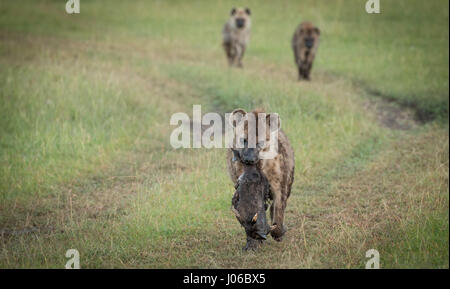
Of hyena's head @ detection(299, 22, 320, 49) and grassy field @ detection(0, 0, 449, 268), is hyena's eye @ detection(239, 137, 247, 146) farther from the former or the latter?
hyena's head @ detection(299, 22, 320, 49)

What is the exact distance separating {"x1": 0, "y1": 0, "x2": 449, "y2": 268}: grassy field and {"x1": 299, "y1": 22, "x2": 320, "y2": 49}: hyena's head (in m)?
0.71

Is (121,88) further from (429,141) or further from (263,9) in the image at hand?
(263,9)

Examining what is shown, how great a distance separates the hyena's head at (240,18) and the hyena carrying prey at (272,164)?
912cm

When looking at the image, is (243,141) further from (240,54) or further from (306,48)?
(240,54)

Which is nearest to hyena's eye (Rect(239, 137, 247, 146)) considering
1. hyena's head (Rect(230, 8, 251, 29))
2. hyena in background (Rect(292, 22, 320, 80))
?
hyena in background (Rect(292, 22, 320, 80))

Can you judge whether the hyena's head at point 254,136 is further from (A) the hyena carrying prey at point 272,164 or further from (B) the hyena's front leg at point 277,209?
(B) the hyena's front leg at point 277,209

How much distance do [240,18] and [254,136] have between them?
387 inches

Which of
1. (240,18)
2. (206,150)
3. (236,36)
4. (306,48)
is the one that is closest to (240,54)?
(236,36)

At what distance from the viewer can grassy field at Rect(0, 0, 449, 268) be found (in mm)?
5270

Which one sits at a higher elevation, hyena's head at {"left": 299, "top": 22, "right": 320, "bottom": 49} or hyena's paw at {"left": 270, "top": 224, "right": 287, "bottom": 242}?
hyena's head at {"left": 299, "top": 22, "right": 320, "bottom": 49}

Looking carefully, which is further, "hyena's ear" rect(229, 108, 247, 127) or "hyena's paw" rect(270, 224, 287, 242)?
"hyena's paw" rect(270, 224, 287, 242)

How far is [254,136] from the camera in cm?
475

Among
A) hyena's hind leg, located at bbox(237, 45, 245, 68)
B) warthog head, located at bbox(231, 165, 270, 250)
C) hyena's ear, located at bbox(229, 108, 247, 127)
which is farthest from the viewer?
hyena's hind leg, located at bbox(237, 45, 245, 68)

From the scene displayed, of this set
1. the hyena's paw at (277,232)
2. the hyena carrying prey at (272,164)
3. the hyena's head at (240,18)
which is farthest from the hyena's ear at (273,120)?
the hyena's head at (240,18)
